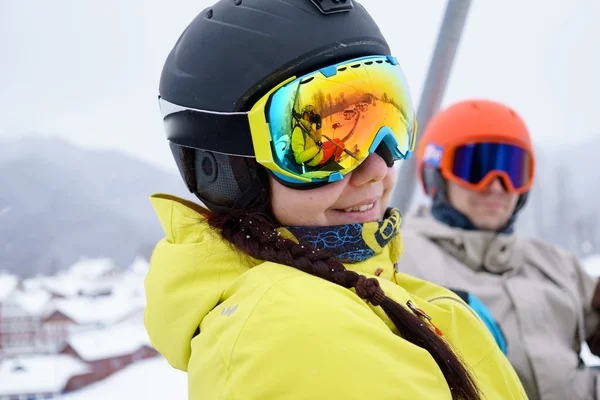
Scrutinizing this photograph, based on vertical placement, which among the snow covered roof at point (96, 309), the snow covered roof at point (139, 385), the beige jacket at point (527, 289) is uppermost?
the beige jacket at point (527, 289)

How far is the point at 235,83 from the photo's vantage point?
3.30 feet

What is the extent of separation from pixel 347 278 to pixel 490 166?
1.47m

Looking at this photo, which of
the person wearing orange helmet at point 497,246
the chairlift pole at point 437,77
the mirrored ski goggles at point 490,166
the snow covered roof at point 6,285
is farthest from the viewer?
the chairlift pole at point 437,77

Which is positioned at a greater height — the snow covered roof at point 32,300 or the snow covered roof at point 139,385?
the snow covered roof at point 32,300

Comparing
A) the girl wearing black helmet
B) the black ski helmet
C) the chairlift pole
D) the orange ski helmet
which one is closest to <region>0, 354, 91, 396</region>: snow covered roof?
the girl wearing black helmet

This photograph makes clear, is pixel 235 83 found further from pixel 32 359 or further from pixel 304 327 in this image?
pixel 32 359

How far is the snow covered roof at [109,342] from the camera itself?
6.84 feet

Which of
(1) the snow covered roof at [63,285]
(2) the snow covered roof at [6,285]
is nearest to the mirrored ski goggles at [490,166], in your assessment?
(1) the snow covered roof at [63,285]

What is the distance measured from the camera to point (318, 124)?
0.98 meters

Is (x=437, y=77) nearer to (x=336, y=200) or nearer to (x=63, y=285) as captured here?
(x=336, y=200)

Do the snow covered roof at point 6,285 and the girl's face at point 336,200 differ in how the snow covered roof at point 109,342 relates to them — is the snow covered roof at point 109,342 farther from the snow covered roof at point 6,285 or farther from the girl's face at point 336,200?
the girl's face at point 336,200

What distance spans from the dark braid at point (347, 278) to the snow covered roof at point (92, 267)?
1.58 meters

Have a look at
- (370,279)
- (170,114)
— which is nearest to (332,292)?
(370,279)

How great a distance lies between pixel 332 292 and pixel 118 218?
1.96m
